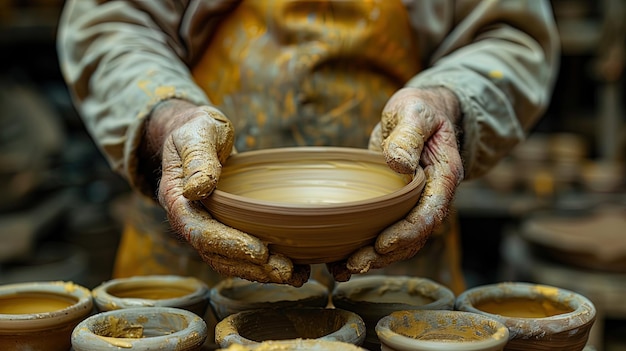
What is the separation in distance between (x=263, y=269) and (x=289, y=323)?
0.63ft

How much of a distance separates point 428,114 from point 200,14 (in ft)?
2.19

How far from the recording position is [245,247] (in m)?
1.13

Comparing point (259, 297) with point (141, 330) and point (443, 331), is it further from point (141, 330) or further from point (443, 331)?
point (443, 331)

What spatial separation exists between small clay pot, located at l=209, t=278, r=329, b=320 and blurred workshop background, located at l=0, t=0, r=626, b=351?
1902 mm

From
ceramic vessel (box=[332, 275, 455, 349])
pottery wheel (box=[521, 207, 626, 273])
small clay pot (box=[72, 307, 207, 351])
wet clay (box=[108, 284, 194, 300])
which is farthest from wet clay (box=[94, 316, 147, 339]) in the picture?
pottery wheel (box=[521, 207, 626, 273])

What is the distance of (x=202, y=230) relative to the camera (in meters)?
1.16

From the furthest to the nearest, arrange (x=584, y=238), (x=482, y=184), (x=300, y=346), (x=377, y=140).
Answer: (x=482, y=184) < (x=584, y=238) < (x=377, y=140) < (x=300, y=346)

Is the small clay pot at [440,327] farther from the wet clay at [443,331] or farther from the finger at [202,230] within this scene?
the finger at [202,230]

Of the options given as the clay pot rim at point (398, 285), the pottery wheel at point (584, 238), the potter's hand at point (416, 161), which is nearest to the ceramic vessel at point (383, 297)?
the clay pot rim at point (398, 285)

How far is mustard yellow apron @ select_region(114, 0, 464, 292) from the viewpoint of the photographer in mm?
1735

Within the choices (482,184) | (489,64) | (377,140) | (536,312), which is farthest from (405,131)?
(482,184)

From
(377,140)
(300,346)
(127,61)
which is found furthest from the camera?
(127,61)

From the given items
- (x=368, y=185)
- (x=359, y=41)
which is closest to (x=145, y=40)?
(x=359, y=41)

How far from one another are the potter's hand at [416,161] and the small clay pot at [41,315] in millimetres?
503
